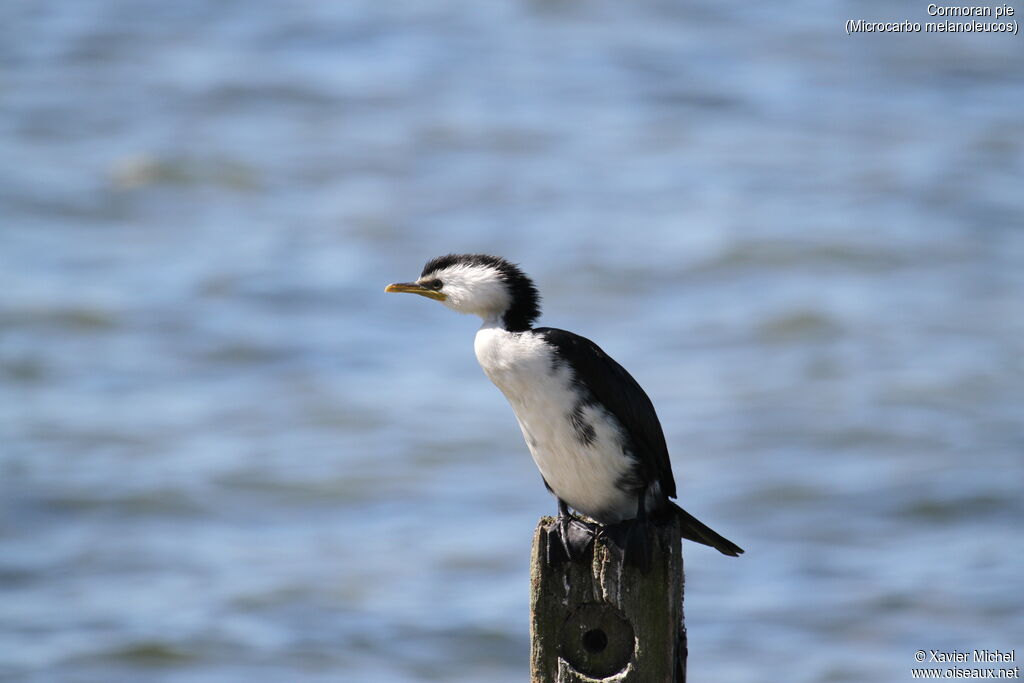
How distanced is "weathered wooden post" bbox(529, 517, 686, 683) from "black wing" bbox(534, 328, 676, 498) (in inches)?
17.8

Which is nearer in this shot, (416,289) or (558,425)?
(558,425)

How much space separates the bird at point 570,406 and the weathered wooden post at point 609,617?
26cm

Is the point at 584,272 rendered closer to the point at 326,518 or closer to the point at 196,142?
the point at 326,518

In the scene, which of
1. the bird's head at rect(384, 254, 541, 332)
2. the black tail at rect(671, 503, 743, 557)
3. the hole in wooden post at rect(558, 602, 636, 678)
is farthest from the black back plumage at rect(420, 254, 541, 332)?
the hole in wooden post at rect(558, 602, 636, 678)

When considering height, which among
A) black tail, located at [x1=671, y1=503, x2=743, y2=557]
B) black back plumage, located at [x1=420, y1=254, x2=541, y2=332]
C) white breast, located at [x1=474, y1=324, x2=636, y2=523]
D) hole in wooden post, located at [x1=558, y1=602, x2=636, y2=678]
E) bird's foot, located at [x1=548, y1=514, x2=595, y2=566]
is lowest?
hole in wooden post, located at [x1=558, y1=602, x2=636, y2=678]

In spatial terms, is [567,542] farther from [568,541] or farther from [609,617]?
[609,617]

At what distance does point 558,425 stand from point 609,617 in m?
0.70

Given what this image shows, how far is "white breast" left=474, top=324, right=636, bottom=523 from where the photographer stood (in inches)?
177

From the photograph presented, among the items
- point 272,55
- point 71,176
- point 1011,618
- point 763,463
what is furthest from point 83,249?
point 1011,618

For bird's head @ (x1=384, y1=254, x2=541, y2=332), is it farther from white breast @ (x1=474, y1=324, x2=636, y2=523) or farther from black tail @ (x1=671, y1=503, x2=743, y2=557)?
black tail @ (x1=671, y1=503, x2=743, y2=557)

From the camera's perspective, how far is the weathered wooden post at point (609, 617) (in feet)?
13.5

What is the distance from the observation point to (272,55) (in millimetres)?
22922

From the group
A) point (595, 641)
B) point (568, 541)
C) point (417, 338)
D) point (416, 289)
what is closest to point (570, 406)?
point (568, 541)

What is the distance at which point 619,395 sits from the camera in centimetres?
456
